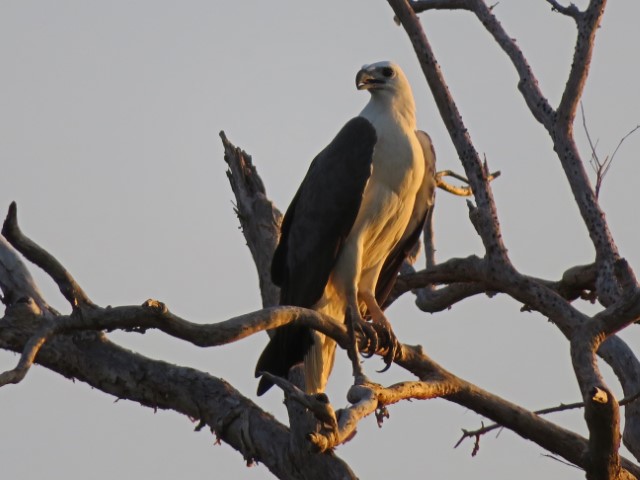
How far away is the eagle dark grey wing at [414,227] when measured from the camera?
7.14 m

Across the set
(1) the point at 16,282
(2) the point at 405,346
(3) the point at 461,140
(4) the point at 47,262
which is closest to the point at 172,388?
(1) the point at 16,282

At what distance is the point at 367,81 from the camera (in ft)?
24.1

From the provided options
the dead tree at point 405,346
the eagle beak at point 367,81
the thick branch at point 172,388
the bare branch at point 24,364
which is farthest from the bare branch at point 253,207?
the bare branch at point 24,364

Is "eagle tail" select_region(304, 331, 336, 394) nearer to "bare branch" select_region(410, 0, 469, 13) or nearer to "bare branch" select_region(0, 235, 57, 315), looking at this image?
"bare branch" select_region(0, 235, 57, 315)

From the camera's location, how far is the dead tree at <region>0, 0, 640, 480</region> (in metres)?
4.30

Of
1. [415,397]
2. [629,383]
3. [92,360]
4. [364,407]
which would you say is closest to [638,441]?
[629,383]

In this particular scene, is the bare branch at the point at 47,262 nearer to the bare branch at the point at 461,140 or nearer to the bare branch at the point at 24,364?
the bare branch at the point at 24,364

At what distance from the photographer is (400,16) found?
7047 mm

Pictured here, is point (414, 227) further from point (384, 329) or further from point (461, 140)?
point (384, 329)

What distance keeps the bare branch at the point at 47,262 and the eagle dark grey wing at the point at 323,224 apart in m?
2.52

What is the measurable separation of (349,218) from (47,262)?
2728 mm

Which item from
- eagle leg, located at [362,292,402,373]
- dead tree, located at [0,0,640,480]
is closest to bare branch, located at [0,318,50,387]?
dead tree, located at [0,0,640,480]

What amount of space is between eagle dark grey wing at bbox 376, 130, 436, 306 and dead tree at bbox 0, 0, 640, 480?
197mm

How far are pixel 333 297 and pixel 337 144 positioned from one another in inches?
33.6
